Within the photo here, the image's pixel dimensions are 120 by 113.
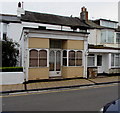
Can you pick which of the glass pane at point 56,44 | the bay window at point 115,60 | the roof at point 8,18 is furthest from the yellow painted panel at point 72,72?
the roof at point 8,18

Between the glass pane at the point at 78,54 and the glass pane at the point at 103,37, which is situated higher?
the glass pane at the point at 103,37

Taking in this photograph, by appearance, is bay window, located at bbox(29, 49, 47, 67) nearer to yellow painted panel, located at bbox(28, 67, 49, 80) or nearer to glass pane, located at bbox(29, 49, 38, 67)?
glass pane, located at bbox(29, 49, 38, 67)

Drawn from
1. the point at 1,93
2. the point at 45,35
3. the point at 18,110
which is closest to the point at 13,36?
the point at 45,35

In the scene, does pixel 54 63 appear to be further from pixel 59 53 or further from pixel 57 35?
pixel 57 35

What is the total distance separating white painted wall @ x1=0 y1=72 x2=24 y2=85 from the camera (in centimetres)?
1022

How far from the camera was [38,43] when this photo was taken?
11.3 m

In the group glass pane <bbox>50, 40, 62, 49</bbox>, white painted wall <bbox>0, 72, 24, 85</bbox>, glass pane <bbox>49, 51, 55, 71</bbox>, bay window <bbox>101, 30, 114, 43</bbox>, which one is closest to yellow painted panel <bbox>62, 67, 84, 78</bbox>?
glass pane <bbox>49, 51, 55, 71</bbox>

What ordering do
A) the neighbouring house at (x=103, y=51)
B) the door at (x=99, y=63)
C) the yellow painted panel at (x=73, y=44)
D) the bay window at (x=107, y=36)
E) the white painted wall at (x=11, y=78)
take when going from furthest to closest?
1. the bay window at (x=107, y=36)
2. the door at (x=99, y=63)
3. the neighbouring house at (x=103, y=51)
4. the yellow painted panel at (x=73, y=44)
5. the white painted wall at (x=11, y=78)

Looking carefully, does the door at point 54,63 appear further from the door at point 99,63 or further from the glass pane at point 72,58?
the door at point 99,63

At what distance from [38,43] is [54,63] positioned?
8.88 feet

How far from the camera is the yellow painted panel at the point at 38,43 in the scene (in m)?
11.1

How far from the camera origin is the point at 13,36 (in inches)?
803

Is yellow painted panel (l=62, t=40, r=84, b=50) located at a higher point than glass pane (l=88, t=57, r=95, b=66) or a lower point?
higher

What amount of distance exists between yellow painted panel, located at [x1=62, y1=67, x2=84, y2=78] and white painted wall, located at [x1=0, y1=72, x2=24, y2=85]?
13.1 feet
